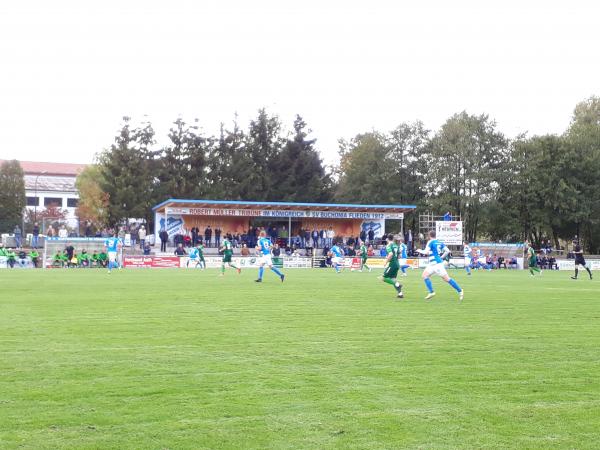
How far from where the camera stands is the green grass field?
6145 mm

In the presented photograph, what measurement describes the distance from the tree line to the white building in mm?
31581

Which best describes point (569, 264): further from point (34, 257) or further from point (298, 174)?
point (34, 257)

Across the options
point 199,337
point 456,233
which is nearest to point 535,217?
point 456,233

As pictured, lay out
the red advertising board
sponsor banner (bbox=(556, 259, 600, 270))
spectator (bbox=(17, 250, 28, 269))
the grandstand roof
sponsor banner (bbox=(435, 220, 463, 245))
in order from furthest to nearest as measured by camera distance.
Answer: the grandstand roof, sponsor banner (bbox=(556, 259, 600, 270)), sponsor banner (bbox=(435, 220, 463, 245)), the red advertising board, spectator (bbox=(17, 250, 28, 269))

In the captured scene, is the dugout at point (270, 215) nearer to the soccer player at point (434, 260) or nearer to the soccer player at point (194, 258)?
the soccer player at point (194, 258)

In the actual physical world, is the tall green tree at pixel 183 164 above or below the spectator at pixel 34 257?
above

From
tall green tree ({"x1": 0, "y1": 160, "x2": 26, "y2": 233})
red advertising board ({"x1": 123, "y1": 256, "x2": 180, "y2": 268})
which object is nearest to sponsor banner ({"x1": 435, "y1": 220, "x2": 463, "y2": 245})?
red advertising board ({"x1": 123, "y1": 256, "x2": 180, "y2": 268})

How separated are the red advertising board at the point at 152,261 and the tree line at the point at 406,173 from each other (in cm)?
2781

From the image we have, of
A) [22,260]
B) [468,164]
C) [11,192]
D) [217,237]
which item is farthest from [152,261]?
[11,192]

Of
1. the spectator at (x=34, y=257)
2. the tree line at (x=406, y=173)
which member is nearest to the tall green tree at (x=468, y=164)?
the tree line at (x=406, y=173)

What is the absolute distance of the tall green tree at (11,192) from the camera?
84375mm

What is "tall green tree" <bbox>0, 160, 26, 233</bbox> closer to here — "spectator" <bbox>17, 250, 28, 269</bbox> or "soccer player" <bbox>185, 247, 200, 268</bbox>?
"spectator" <bbox>17, 250, 28, 269</bbox>

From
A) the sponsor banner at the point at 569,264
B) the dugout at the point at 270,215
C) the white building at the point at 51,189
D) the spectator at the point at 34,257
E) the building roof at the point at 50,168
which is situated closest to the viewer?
the spectator at the point at 34,257

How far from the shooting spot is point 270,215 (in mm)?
59781
